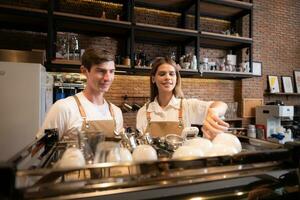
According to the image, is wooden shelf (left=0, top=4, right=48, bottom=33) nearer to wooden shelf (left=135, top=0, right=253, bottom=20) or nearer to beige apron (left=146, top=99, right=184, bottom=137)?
wooden shelf (left=135, top=0, right=253, bottom=20)

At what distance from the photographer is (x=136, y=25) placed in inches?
136

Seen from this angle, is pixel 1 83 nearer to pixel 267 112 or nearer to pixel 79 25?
pixel 79 25

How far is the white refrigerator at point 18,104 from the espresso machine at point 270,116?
12.2 feet

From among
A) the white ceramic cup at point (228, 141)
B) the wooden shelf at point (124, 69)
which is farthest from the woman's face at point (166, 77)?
the wooden shelf at point (124, 69)

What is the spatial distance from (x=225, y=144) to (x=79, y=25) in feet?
9.99

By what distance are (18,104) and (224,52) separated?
3.64 meters

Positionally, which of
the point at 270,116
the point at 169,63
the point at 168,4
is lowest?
the point at 270,116

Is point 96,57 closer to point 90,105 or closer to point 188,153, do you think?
point 90,105

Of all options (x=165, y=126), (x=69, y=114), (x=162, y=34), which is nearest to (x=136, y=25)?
(x=162, y=34)

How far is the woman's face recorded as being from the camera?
187 centimetres

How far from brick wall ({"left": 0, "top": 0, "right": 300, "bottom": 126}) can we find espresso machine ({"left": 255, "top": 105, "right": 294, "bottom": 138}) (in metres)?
0.40

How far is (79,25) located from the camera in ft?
11.0

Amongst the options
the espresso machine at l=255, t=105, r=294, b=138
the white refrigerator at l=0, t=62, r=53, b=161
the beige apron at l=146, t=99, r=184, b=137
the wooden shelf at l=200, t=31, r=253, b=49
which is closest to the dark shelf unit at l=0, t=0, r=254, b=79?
the wooden shelf at l=200, t=31, r=253, b=49

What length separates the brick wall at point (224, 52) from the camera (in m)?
3.81
